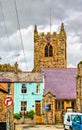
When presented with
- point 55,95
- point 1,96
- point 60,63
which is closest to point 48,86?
point 55,95

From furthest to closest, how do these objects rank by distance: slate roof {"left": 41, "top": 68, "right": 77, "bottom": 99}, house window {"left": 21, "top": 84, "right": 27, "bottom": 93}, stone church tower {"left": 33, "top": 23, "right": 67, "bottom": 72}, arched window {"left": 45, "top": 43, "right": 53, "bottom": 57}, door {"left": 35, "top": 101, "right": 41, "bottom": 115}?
arched window {"left": 45, "top": 43, "right": 53, "bottom": 57}
stone church tower {"left": 33, "top": 23, "right": 67, "bottom": 72}
slate roof {"left": 41, "top": 68, "right": 77, "bottom": 99}
house window {"left": 21, "top": 84, "right": 27, "bottom": 93}
door {"left": 35, "top": 101, "right": 41, "bottom": 115}

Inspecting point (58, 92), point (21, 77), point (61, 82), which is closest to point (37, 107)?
point (58, 92)

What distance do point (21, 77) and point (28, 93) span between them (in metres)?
2.70

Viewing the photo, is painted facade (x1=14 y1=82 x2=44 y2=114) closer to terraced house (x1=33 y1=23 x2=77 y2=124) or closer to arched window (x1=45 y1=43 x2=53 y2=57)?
terraced house (x1=33 y1=23 x2=77 y2=124)

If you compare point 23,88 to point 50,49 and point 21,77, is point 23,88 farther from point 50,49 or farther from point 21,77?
point 50,49

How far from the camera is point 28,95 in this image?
6281 centimetres

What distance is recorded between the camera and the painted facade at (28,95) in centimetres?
6216

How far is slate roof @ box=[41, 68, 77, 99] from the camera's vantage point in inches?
2542

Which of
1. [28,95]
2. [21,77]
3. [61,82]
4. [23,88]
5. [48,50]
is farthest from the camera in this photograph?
[48,50]

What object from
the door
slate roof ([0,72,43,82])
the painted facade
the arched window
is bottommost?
the door

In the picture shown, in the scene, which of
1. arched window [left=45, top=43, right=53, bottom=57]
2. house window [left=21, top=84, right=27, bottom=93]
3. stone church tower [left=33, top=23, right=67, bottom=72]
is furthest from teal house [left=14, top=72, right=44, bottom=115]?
arched window [left=45, top=43, right=53, bottom=57]

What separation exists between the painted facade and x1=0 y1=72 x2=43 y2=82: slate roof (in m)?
0.63

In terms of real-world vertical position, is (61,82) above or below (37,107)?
above

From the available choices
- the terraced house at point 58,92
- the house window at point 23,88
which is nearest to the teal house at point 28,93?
the house window at point 23,88
